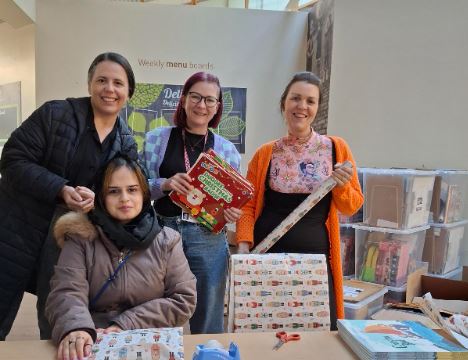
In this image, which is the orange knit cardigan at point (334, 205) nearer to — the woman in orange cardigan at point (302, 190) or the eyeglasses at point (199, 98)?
the woman in orange cardigan at point (302, 190)

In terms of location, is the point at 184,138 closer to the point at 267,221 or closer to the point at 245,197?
the point at 245,197

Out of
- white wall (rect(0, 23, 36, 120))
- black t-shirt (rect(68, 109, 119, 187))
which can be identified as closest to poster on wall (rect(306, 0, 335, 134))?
black t-shirt (rect(68, 109, 119, 187))

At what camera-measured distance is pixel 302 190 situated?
174 centimetres

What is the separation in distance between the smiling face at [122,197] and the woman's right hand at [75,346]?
0.44 metres

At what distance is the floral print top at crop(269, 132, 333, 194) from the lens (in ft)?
5.71

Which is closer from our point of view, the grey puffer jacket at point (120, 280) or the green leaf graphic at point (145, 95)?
the grey puffer jacket at point (120, 280)

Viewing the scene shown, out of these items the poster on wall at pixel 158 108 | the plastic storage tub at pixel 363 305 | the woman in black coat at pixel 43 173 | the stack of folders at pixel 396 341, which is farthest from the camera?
the poster on wall at pixel 158 108

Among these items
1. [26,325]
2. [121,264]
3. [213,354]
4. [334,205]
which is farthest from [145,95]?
[213,354]

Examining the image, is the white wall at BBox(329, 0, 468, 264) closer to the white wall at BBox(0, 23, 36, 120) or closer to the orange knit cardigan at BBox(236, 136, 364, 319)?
the orange knit cardigan at BBox(236, 136, 364, 319)

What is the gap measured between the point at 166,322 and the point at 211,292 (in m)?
0.48

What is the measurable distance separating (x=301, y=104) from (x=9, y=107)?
450 cm

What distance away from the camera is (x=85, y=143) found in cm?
157

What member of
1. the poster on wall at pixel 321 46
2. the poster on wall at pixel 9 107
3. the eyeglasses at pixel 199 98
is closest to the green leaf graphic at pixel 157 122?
the poster on wall at pixel 321 46

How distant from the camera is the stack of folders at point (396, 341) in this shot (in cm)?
97
